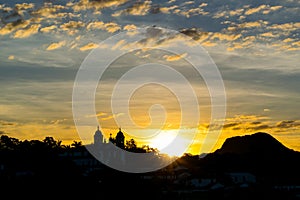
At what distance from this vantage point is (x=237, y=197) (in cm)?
10088

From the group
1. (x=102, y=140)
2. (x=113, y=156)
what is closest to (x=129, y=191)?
(x=113, y=156)

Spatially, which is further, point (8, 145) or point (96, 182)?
point (8, 145)

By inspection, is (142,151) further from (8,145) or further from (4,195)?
(4,195)

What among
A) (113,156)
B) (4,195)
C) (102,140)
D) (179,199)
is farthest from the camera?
(102,140)

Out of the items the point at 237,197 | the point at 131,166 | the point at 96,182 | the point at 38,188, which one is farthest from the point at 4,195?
the point at 131,166

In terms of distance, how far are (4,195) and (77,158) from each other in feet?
334

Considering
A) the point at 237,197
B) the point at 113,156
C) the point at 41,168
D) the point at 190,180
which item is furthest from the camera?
the point at 113,156

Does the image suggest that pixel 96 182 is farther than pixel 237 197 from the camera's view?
No

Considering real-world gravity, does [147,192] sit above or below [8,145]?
below

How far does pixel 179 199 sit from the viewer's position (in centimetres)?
9444

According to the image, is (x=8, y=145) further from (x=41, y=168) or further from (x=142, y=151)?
(x=41, y=168)

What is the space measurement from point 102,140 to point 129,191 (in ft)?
334

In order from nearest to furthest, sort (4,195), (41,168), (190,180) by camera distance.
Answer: (4,195) → (41,168) → (190,180)

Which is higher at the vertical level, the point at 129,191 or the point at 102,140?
the point at 102,140
